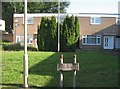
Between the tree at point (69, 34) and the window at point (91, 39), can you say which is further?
the window at point (91, 39)

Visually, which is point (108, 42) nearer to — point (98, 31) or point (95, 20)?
point (98, 31)

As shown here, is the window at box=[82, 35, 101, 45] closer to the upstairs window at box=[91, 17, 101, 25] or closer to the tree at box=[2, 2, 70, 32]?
the upstairs window at box=[91, 17, 101, 25]

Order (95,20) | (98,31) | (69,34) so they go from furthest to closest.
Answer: (98,31)
(95,20)
(69,34)

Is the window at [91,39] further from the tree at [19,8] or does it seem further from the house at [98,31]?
the tree at [19,8]

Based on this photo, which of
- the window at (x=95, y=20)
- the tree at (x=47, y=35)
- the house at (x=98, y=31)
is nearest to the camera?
the tree at (x=47, y=35)

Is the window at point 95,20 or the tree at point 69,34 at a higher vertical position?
the window at point 95,20

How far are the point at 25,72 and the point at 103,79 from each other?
4.11m

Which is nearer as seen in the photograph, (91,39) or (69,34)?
(69,34)

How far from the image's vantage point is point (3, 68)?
1778 centimetres

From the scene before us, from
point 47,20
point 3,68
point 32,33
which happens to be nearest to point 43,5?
point 32,33

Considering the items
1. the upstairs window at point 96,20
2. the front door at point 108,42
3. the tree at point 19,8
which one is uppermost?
the tree at point 19,8

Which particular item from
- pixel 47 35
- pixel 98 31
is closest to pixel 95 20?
pixel 98 31

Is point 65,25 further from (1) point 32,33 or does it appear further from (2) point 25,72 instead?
(2) point 25,72

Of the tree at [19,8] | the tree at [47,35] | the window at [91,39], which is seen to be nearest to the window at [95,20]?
the window at [91,39]
